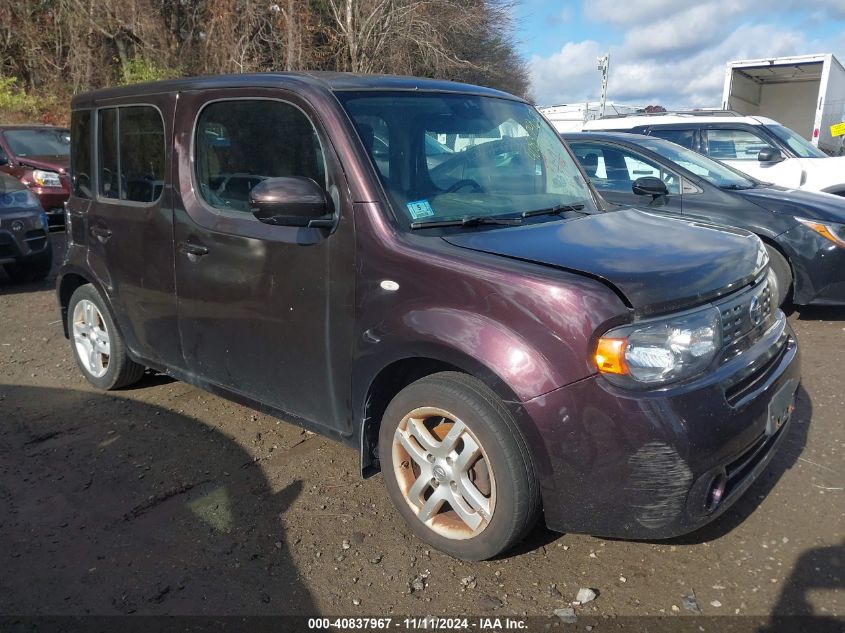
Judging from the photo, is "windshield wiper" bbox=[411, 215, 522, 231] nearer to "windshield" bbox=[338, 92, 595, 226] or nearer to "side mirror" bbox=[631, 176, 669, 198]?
"windshield" bbox=[338, 92, 595, 226]

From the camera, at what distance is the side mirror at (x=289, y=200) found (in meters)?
2.87

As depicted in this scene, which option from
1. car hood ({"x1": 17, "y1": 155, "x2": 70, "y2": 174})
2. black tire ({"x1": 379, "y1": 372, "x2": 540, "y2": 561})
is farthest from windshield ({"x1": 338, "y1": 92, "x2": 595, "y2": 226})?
car hood ({"x1": 17, "y1": 155, "x2": 70, "y2": 174})

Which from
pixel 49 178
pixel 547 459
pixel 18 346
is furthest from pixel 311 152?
pixel 49 178

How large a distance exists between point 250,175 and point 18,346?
3.59 m

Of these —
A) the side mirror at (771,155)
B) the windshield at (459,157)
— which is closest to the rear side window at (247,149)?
the windshield at (459,157)

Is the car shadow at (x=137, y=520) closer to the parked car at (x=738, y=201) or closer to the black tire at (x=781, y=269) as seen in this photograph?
the parked car at (x=738, y=201)

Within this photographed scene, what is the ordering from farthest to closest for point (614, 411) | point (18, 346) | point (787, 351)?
point (18, 346) < point (787, 351) < point (614, 411)

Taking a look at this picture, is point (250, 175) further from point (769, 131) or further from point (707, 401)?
point (769, 131)

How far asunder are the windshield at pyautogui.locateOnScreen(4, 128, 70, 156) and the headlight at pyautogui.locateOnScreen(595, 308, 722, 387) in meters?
11.8

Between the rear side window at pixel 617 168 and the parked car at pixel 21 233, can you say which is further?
the parked car at pixel 21 233

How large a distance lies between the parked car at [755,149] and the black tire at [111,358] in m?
7.10

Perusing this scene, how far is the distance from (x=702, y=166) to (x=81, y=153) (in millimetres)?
5313

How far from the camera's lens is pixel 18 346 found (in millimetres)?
5844

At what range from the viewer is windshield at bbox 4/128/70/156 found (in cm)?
1195
